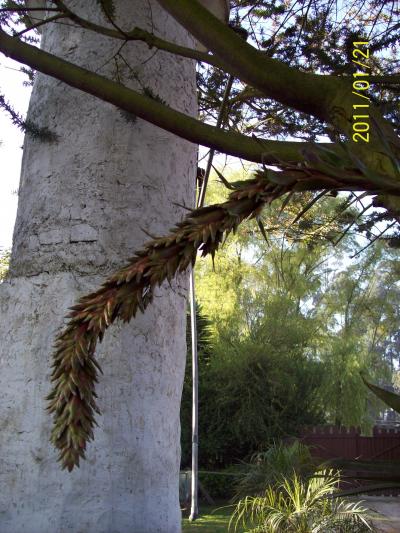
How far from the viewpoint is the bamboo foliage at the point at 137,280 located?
91 cm

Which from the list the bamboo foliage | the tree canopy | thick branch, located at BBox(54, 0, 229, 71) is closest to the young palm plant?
the tree canopy

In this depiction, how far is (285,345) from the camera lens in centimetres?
1983

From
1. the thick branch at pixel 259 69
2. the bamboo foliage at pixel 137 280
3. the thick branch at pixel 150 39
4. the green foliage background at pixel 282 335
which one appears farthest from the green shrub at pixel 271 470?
the bamboo foliage at pixel 137 280

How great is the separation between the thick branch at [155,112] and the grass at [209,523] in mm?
7454

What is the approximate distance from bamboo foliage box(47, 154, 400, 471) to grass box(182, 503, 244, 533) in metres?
8.01

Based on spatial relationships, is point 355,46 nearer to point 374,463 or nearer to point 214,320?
point 374,463

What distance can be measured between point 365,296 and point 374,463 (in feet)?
102

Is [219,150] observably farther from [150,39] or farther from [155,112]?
[150,39]

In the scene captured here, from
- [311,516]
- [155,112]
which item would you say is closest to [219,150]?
[155,112]

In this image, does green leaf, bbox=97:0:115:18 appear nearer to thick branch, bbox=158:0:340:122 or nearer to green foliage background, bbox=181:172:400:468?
thick branch, bbox=158:0:340:122

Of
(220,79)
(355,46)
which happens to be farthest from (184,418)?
(355,46)

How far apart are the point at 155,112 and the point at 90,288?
82 centimetres

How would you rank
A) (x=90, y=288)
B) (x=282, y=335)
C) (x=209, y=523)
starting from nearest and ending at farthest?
(x=90, y=288), (x=209, y=523), (x=282, y=335)

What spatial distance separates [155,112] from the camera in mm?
1748
